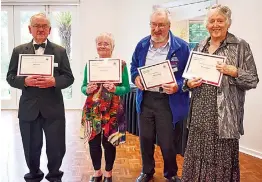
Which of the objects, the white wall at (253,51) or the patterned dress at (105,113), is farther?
the white wall at (253,51)

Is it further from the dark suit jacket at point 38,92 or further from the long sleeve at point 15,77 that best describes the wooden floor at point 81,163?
the long sleeve at point 15,77

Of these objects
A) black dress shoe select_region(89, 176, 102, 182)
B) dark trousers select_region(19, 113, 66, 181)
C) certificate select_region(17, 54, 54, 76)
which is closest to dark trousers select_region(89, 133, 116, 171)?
black dress shoe select_region(89, 176, 102, 182)

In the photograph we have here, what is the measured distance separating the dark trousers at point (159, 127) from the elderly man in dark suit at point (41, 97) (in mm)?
735

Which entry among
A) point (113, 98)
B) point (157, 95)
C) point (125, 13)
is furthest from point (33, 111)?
point (125, 13)

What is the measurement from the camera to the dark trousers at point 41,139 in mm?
2711

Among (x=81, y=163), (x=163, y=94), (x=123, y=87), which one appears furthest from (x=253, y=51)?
(x=81, y=163)

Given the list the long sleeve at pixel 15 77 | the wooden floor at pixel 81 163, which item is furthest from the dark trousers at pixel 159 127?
the long sleeve at pixel 15 77

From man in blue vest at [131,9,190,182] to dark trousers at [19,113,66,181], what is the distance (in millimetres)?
762

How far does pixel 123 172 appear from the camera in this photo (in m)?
3.45

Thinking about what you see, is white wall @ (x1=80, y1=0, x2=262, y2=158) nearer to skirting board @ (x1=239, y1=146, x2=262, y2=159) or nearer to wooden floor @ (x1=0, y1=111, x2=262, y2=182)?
skirting board @ (x1=239, y1=146, x2=262, y2=159)

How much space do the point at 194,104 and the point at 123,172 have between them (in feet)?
5.00

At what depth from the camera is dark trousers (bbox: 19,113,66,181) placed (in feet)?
8.89

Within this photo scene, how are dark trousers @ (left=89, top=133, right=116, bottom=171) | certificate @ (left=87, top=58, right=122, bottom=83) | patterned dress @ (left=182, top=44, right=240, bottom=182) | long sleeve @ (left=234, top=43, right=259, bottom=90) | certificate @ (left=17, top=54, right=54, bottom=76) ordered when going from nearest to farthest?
1. long sleeve @ (left=234, top=43, right=259, bottom=90)
2. patterned dress @ (left=182, top=44, right=240, bottom=182)
3. certificate @ (left=17, top=54, right=54, bottom=76)
4. certificate @ (left=87, top=58, right=122, bottom=83)
5. dark trousers @ (left=89, top=133, right=116, bottom=171)

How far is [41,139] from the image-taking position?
277 cm
